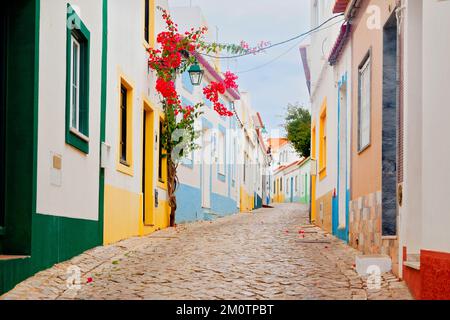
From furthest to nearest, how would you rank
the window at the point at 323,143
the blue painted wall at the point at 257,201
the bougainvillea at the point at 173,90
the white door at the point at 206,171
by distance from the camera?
the blue painted wall at the point at 257,201 < the white door at the point at 206,171 < the window at the point at 323,143 < the bougainvillea at the point at 173,90

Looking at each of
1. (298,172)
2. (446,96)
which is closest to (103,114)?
(446,96)

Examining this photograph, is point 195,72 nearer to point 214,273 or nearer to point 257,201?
point 214,273

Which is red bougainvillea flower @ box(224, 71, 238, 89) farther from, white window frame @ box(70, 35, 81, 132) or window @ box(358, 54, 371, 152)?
white window frame @ box(70, 35, 81, 132)

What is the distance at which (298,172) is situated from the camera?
45.9m

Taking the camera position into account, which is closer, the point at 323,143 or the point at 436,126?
the point at 436,126

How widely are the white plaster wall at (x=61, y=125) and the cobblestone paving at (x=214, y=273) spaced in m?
0.65

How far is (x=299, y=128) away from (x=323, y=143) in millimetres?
22999

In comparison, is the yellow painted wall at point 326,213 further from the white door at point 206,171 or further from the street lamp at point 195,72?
the white door at point 206,171

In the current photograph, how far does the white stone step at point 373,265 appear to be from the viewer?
6867 millimetres

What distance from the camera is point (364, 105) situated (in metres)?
9.02

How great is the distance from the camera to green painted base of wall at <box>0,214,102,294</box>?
19.3ft

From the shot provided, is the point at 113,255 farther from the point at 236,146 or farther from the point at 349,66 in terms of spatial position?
the point at 236,146

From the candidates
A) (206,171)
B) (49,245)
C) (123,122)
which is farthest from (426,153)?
(206,171)

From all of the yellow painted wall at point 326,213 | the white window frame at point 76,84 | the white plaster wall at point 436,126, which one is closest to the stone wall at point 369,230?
the white plaster wall at point 436,126
